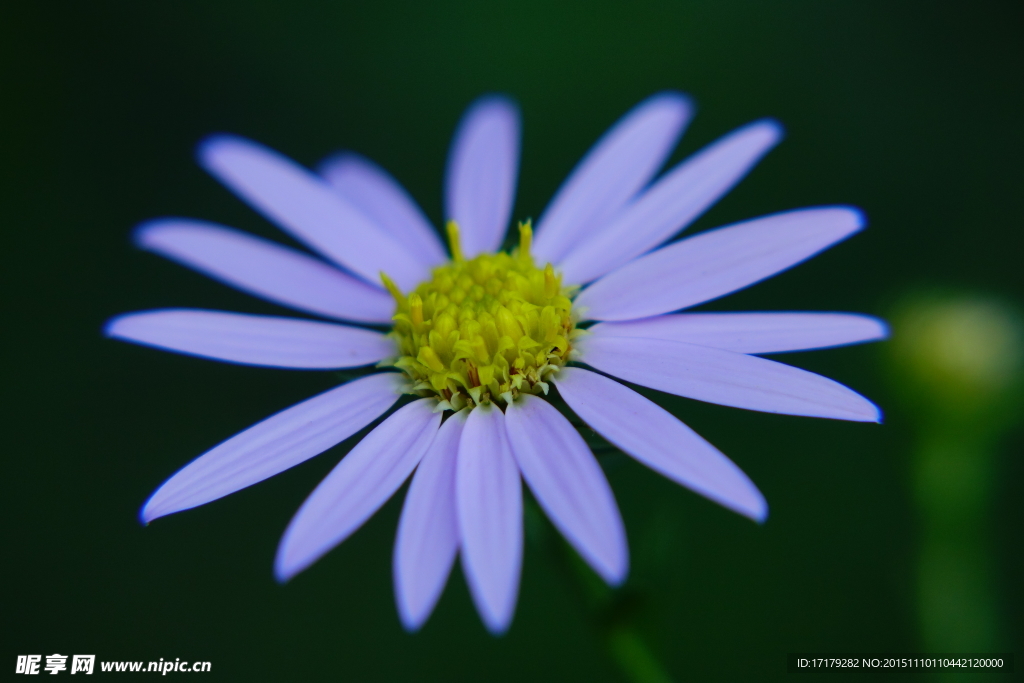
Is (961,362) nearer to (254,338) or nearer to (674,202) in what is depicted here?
(674,202)

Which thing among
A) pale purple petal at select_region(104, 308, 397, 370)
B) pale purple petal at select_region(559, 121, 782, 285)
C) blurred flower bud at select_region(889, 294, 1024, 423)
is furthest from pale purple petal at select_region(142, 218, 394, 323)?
blurred flower bud at select_region(889, 294, 1024, 423)

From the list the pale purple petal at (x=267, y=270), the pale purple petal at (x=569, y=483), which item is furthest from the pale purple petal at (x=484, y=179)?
the pale purple petal at (x=569, y=483)

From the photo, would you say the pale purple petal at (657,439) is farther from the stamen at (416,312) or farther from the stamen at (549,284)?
the stamen at (416,312)

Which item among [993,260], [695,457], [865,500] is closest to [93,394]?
[695,457]

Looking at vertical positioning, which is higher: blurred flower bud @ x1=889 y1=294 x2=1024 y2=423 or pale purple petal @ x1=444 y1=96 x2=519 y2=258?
pale purple petal @ x1=444 y1=96 x2=519 y2=258

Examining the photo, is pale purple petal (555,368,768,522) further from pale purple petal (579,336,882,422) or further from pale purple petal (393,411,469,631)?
pale purple petal (393,411,469,631)

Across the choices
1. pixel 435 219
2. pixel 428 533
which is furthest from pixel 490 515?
pixel 435 219
